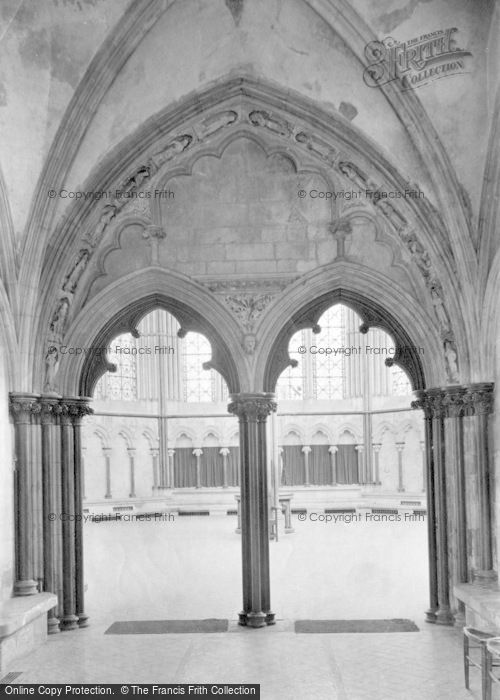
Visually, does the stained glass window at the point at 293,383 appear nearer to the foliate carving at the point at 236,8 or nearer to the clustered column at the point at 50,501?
the clustered column at the point at 50,501

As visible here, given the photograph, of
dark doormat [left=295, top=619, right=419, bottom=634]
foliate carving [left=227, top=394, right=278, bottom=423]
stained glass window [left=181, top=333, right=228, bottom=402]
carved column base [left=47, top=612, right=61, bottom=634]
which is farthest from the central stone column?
stained glass window [left=181, top=333, right=228, bottom=402]

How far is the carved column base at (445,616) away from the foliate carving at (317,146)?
4.88 meters

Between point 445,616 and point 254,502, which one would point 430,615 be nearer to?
point 445,616

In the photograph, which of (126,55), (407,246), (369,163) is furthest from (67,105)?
(407,246)

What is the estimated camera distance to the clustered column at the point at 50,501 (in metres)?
9.05

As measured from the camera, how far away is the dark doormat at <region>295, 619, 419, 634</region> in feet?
29.8

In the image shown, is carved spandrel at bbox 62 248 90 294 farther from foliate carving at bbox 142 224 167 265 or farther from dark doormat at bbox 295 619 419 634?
A: dark doormat at bbox 295 619 419 634

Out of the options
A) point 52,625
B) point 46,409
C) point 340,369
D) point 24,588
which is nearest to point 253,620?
point 52,625

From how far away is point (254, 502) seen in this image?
9.81 metres

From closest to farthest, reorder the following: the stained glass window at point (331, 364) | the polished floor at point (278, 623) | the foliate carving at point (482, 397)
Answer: the polished floor at point (278, 623) < the foliate carving at point (482, 397) < the stained glass window at point (331, 364)

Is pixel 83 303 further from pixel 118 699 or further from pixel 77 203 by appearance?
pixel 118 699

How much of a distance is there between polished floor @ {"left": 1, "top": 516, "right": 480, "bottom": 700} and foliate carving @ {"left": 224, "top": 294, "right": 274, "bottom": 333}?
321 cm

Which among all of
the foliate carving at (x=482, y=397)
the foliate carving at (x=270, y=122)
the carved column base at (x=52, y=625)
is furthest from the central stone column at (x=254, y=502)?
the foliate carving at (x=270, y=122)

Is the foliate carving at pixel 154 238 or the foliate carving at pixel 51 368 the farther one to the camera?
the foliate carving at pixel 154 238
